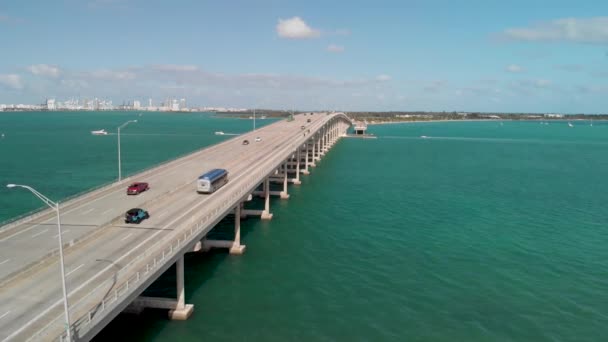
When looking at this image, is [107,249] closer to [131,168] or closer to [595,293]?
[595,293]

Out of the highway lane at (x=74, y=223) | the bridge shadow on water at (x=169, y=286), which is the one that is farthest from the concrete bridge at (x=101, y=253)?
the bridge shadow on water at (x=169, y=286)

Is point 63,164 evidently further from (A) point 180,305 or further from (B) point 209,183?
(A) point 180,305

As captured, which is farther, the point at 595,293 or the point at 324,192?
the point at 324,192

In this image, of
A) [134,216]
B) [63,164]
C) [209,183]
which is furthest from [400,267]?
[63,164]

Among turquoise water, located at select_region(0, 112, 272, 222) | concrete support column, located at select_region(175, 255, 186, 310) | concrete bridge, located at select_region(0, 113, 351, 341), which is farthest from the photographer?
turquoise water, located at select_region(0, 112, 272, 222)

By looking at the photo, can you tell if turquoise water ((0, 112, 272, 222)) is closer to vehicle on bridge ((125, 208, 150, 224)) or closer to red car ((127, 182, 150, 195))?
red car ((127, 182, 150, 195))

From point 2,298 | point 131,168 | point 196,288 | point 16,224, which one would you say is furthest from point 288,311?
point 131,168

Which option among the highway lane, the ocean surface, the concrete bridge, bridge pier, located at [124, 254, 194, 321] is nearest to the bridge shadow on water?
the ocean surface
